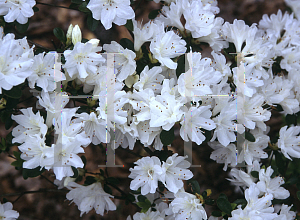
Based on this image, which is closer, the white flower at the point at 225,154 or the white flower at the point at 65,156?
the white flower at the point at 65,156

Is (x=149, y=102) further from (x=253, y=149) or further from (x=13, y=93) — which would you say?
(x=253, y=149)

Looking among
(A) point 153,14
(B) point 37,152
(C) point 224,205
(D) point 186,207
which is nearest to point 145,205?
(D) point 186,207

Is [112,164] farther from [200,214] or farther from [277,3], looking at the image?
[277,3]

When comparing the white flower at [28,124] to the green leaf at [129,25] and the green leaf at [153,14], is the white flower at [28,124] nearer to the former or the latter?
the green leaf at [129,25]

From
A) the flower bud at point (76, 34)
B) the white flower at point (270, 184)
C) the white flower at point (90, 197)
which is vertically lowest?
the white flower at point (90, 197)

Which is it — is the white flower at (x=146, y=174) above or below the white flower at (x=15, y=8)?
below

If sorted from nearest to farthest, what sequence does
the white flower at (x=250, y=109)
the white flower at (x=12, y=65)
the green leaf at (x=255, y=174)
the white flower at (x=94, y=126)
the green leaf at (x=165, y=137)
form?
the white flower at (x=12, y=65) < the white flower at (x=94, y=126) < the green leaf at (x=165, y=137) < the white flower at (x=250, y=109) < the green leaf at (x=255, y=174)

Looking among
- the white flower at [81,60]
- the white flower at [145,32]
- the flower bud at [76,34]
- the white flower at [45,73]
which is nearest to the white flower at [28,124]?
the white flower at [45,73]
